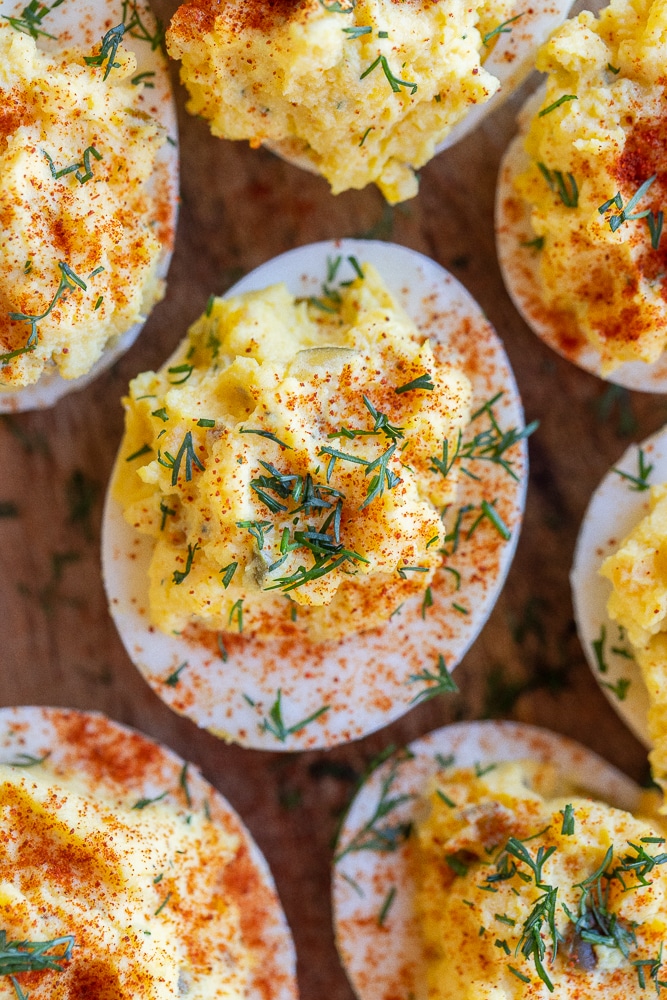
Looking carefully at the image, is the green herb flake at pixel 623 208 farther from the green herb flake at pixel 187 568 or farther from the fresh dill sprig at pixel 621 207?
the green herb flake at pixel 187 568

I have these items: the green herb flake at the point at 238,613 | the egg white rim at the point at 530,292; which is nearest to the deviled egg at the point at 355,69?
the egg white rim at the point at 530,292

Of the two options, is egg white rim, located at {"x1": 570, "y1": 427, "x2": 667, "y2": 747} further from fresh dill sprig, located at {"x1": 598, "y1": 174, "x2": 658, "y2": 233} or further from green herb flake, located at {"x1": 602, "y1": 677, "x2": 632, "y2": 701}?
fresh dill sprig, located at {"x1": 598, "y1": 174, "x2": 658, "y2": 233}

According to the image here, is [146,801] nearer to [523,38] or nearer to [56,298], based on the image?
[56,298]

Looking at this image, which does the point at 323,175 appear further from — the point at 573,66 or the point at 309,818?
the point at 309,818

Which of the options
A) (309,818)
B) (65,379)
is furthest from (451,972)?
(65,379)

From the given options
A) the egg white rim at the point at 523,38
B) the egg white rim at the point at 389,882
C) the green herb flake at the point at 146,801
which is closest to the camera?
the egg white rim at the point at 523,38

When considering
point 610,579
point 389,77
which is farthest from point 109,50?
point 610,579
